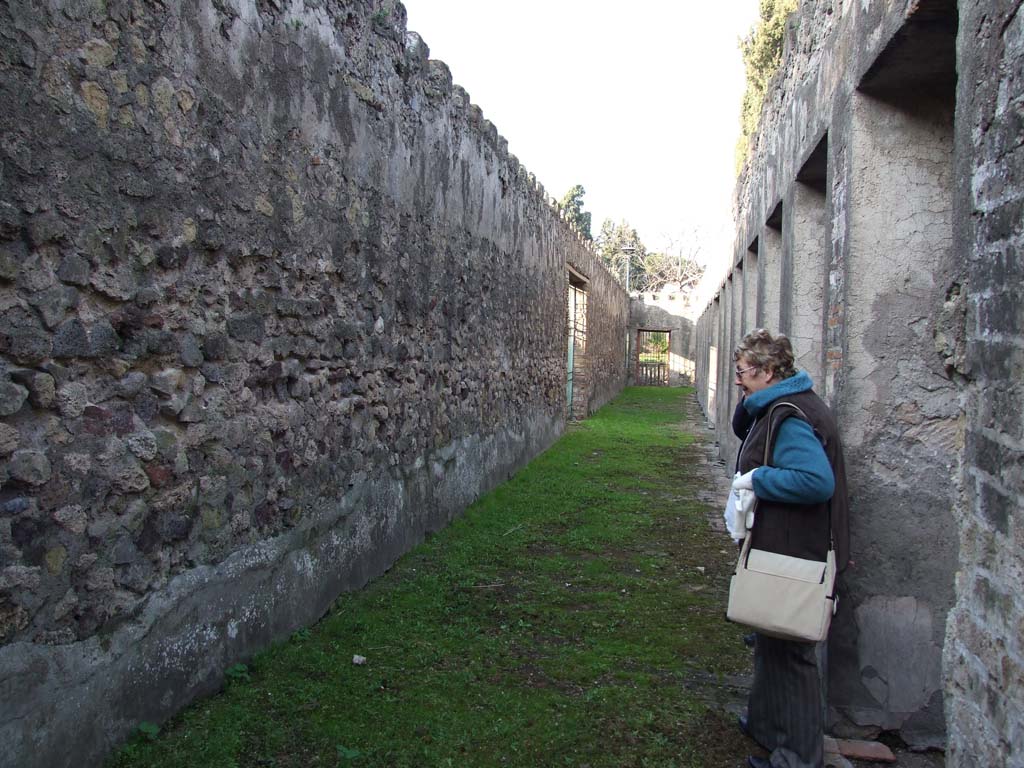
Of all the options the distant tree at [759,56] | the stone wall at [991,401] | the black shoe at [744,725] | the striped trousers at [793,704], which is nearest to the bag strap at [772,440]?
the striped trousers at [793,704]

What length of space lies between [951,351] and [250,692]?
2890mm

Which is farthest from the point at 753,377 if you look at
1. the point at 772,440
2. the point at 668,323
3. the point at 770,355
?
the point at 668,323

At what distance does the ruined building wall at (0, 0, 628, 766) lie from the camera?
96.4 inches

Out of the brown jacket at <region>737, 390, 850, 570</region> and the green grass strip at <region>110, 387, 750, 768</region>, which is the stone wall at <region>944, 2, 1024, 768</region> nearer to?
the brown jacket at <region>737, 390, 850, 570</region>

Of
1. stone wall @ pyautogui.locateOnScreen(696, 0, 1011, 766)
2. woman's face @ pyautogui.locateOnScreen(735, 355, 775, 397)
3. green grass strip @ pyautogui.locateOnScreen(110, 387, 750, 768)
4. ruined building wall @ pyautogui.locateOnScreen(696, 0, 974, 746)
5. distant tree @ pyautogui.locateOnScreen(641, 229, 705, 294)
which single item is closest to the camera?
stone wall @ pyautogui.locateOnScreen(696, 0, 1011, 766)

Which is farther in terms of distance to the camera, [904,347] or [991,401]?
[904,347]

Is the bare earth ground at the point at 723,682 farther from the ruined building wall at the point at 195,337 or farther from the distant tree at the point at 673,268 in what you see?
the distant tree at the point at 673,268

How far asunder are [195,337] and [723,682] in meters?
2.73

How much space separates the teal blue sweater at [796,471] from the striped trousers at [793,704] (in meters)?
0.56

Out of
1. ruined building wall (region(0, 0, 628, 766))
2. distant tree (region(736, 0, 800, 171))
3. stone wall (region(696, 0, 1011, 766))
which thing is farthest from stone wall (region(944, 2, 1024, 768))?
distant tree (region(736, 0, 800, 171))

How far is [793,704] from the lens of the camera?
2992 millimetres

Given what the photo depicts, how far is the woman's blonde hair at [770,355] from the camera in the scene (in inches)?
127

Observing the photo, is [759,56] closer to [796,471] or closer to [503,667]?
[503,667]

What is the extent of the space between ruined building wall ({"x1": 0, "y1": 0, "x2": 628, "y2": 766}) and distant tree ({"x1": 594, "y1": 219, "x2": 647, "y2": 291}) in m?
50.2
